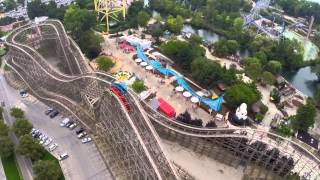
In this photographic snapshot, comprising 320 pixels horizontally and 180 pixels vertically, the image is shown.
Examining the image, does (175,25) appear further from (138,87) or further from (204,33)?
(138,87)

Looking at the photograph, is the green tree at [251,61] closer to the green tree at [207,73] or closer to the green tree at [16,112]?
the green tree at [207,73]

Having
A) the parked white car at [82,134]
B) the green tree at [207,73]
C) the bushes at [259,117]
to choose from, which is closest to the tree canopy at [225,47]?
the green tree at [207,73]

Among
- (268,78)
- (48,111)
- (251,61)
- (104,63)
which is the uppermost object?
(251,61)

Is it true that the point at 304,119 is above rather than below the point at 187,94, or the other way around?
above

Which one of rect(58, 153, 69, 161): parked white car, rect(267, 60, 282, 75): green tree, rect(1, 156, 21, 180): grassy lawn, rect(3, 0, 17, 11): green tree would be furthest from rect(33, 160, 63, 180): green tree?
rect(3, 0, 17, 11): green tree

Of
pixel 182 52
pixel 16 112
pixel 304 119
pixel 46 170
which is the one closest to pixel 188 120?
pixel 304 119

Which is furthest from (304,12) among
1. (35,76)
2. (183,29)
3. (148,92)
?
(35,76)

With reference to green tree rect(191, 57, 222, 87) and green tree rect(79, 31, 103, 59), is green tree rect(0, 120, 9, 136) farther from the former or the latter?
green tree rect(191, 57, 222, 87)
